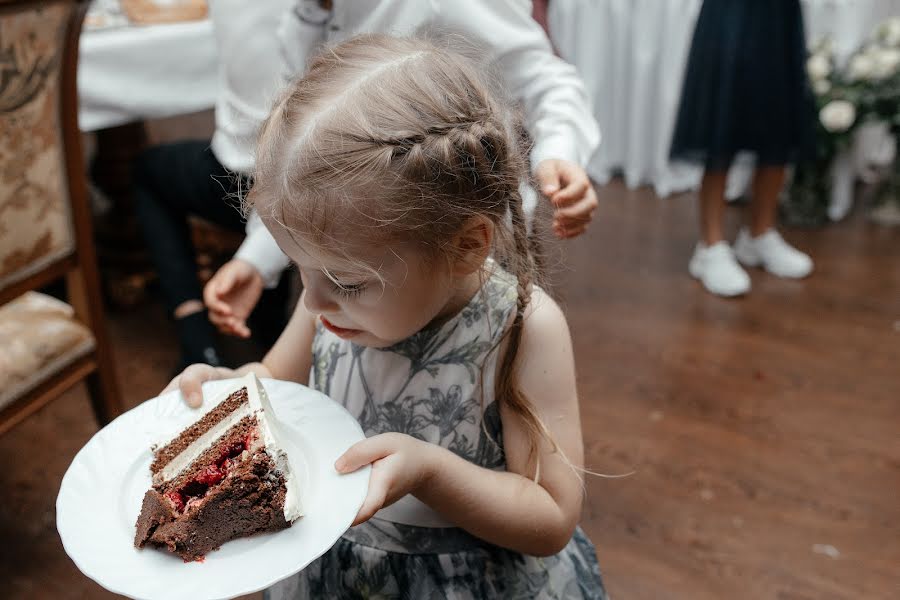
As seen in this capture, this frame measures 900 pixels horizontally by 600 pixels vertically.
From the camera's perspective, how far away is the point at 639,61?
10.0 ft

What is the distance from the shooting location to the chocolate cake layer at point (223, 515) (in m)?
0.68

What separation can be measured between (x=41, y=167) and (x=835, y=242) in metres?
2.46

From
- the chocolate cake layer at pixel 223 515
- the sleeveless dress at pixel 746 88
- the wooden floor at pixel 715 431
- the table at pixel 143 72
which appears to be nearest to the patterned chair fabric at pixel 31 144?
the table at pixel 143 72

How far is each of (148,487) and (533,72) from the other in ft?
2.85

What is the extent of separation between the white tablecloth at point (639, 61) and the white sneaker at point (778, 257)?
491 mm

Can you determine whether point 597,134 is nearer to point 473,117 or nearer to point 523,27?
point 523,27

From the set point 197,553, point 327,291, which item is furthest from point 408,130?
point 197,553

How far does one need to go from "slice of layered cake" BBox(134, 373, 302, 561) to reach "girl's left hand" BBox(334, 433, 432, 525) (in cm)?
6

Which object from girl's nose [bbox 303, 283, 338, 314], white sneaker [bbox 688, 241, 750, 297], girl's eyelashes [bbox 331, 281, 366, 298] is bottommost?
Result: white sneaker [bbox 688, 241, 750, 297]

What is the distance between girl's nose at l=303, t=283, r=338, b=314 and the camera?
0.72 metres

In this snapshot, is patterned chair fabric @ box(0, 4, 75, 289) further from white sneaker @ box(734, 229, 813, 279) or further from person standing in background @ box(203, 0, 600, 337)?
white sneaker @ box(734, 229, 813, 279)

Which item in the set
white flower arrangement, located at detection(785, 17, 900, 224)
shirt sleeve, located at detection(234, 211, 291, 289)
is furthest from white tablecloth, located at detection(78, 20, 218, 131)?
white flower arrangement, located at detection(785, 17, 900, 224)

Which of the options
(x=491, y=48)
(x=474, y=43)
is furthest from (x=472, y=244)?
(x=491, y=48)

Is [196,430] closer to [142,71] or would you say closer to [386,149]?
[386,149]
